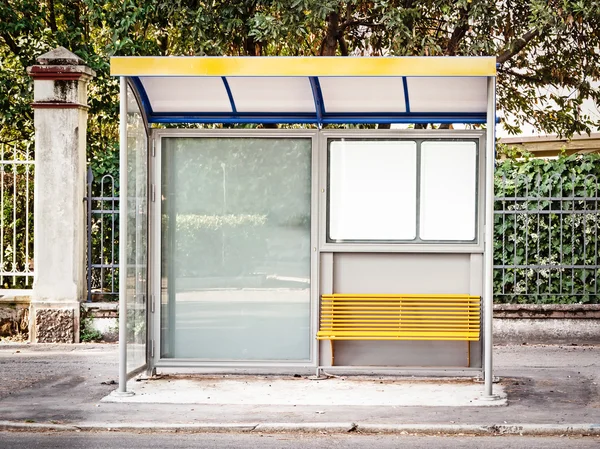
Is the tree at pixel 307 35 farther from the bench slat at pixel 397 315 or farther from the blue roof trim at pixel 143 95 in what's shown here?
the bench slat at pixel 397 315

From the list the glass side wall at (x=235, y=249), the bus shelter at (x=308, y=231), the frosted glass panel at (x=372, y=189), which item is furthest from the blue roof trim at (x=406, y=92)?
the glass side wall at (x=235, y=249)

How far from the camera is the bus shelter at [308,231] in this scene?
948 centimetres

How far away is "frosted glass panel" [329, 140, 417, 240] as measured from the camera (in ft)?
31.4

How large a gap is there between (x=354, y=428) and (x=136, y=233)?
2.94m

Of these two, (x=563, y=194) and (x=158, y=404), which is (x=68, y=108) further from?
(x=563, y=194)

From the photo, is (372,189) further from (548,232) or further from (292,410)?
→ (548,232)

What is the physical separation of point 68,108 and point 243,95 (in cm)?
365

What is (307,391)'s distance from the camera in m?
8.99

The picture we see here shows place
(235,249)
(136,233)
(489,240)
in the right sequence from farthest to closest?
(235,249) → (136,233) → (489,240)

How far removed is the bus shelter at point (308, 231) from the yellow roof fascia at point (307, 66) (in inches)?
29.8

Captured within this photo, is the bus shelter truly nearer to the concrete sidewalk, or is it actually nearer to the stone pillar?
the concrete sidewalk

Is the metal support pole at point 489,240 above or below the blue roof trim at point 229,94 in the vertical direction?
below

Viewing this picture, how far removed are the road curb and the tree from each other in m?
6.45

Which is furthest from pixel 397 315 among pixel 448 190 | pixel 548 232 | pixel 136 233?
pixel 548 232
